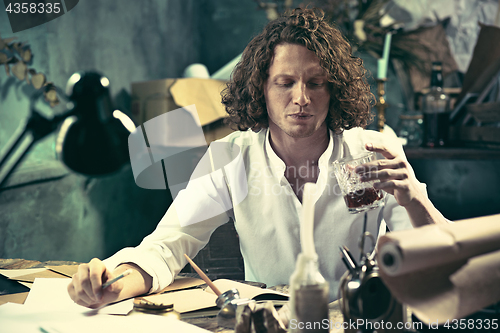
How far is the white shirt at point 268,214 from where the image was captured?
1384mm

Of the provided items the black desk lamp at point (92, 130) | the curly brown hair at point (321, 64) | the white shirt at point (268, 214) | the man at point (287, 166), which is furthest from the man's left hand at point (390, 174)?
the black desk lamp at point (92, 130)

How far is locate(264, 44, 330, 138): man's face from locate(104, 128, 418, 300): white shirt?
0.14 m

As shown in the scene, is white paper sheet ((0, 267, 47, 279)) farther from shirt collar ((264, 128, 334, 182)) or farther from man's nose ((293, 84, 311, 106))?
man's nose ((293, 84, 311, 106))

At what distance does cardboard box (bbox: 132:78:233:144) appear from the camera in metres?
2.34

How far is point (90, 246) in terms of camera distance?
2113 mm

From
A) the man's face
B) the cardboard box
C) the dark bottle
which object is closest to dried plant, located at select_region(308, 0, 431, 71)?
the dark bottle

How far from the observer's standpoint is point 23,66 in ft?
5.42

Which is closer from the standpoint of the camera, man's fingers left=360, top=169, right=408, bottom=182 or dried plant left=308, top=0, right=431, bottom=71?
man's fingers left=360, top=169, right=408, bottom=182

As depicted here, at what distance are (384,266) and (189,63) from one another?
267 centimetres

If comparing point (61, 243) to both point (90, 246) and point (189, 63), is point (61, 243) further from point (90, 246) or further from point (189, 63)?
point (189, 63)

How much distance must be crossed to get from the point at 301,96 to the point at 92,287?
2.67 ft

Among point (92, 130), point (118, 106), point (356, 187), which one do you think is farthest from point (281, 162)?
point (118, 106)

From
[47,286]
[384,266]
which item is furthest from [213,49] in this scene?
[384,266]

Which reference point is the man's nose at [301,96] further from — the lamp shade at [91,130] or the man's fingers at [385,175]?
the lamp shade at [91,130]
